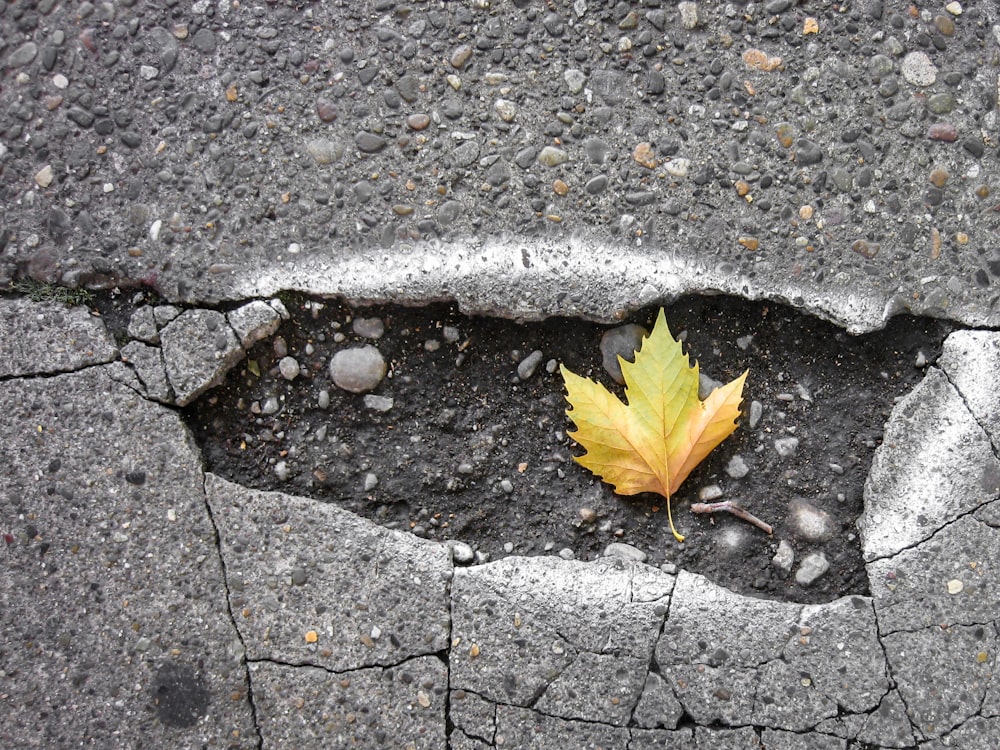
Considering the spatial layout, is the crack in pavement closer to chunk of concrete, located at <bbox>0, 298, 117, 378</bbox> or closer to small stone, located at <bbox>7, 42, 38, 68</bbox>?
chunk of concrete, located at <bbox>0, 298, 117, 378</bbox>

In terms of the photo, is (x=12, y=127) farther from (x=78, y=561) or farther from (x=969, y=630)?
(x=969, y=630)

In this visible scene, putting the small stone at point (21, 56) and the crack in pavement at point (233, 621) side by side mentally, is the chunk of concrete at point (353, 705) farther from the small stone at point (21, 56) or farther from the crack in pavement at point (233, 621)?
the small stone at point (21, 56)

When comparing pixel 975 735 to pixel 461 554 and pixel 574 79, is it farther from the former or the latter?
pixel 574 79

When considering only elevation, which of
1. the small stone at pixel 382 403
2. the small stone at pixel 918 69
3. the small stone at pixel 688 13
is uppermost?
the small stone at pixel 688 13

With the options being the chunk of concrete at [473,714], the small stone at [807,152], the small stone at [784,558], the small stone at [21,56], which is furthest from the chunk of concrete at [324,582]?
the small stone at [807,152]

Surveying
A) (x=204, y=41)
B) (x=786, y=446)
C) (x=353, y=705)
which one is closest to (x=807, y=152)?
(x=786, y=446)

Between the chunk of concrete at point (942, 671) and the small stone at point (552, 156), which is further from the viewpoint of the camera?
the small stone at point (552, 156)

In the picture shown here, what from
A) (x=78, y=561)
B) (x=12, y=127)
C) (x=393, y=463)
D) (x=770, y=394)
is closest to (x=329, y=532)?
(x=393, y=463)
